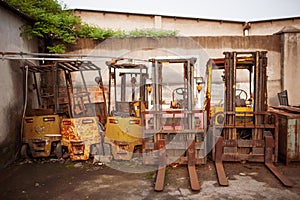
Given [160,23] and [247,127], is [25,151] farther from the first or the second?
[160,23]

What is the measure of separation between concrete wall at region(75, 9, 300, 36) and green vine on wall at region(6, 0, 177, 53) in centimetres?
461

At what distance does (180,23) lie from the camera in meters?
15.7

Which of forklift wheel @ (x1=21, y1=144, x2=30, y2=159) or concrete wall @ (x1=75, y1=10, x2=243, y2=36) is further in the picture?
concrete wall @ (x1=75, y1=10, x2=243, y2=36)

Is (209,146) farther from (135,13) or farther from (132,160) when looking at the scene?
(135,13)

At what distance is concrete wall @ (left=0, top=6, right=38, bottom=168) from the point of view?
5.80 m

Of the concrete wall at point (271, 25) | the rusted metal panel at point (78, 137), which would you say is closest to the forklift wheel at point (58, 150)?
the rusted metal panel at point (78, 137)

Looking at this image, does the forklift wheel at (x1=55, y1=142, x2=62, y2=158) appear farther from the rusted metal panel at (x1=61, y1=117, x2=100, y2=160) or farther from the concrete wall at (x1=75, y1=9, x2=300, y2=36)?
the concrete wall at (x1=75, y1=9, x2=300, y2=36)

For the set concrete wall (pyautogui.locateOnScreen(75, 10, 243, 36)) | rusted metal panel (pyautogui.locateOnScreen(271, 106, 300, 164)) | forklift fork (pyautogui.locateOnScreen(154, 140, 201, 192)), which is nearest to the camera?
forklift fork (pyautogui.locateOnScreen(154, 140, 201, 192))

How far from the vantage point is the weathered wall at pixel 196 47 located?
9.92 meters

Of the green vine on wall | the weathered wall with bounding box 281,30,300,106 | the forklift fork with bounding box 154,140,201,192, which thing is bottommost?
the forklift fork with bounding box 154,140,201,192

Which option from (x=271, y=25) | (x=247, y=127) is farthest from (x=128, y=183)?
(x=271, y=25)

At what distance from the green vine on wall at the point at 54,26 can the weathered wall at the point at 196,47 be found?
0.46 metres

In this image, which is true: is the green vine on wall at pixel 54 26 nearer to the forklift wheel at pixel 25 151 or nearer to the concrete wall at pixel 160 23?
the forklift wheel at pixel 25 151

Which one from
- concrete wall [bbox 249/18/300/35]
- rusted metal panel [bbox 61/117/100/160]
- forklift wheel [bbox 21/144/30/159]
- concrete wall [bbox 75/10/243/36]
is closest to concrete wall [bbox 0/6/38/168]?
forklift wheel [bbox 21/144/30/159]
